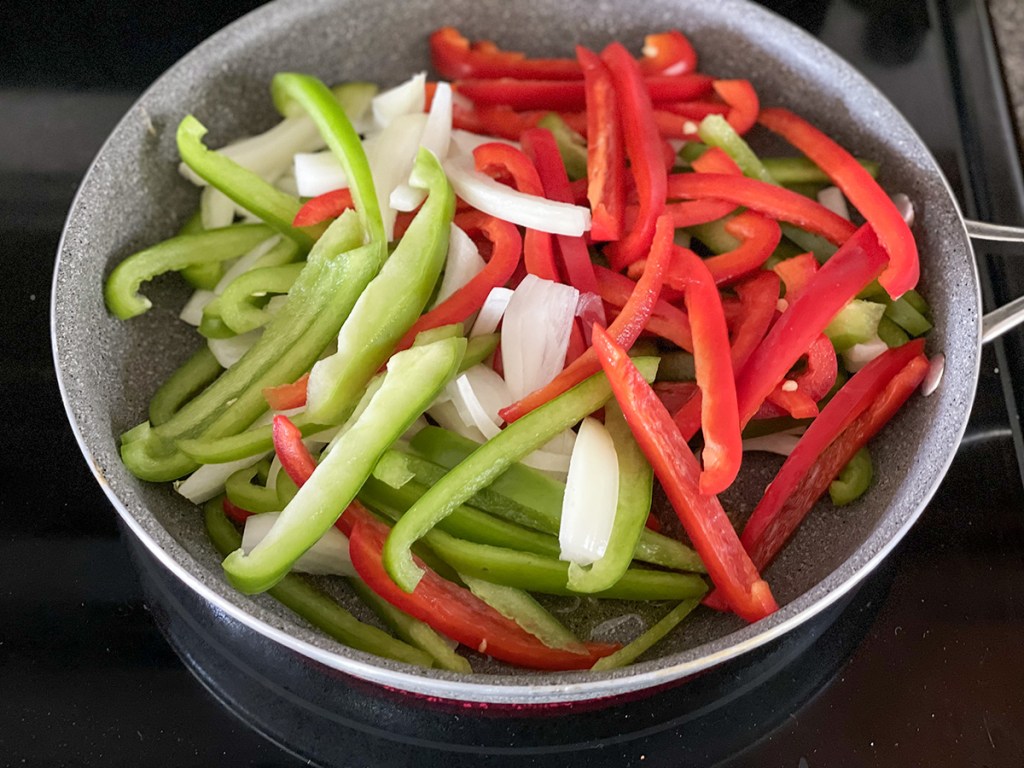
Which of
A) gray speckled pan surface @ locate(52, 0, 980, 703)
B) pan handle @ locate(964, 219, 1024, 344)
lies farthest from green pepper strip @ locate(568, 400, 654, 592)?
pan handle @ locate(964, 219, 1024, 344)

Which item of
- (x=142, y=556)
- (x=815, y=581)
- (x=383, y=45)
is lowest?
(x=815, y=581)

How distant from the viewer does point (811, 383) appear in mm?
1227

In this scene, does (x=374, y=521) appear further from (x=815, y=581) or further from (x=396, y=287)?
(x=815, y=581)

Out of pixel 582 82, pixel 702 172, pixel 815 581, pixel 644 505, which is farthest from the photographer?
pixel 582 82

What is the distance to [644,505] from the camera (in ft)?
3.59

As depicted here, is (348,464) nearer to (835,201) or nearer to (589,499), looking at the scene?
(589,499)

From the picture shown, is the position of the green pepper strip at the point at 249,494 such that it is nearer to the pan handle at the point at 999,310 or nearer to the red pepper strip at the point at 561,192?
the red pepper strip at the point at 561,192

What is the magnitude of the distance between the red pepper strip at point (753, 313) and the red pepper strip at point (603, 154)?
0.59 feet

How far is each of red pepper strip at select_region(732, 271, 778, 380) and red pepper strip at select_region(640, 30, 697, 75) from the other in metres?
0.43

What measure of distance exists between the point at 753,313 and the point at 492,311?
0.32 meters

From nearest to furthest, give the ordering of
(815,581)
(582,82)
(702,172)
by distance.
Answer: (815,581)
(702,172)
(582,82)

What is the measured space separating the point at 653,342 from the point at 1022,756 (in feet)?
2.05

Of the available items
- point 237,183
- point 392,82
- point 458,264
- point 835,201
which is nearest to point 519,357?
point 458,264

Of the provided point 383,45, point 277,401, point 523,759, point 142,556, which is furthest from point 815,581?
point 383,45
